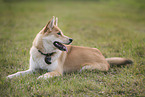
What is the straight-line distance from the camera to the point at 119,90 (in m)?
2.79

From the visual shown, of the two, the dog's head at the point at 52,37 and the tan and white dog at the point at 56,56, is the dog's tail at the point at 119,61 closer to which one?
the tan and white dog at the point at 56,56

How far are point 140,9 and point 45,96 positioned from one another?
20.1 meters

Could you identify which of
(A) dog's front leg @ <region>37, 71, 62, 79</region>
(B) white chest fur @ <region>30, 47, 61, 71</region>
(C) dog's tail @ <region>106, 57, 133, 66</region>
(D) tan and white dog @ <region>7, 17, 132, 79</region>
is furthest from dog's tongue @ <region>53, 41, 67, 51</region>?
(C) dog's tail @ <region>106, 57, 133, 66</region>

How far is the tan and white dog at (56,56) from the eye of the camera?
3531 mm

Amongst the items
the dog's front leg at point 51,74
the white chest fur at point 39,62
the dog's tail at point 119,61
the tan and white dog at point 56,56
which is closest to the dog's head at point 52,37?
the tan and white dog at point 56,56

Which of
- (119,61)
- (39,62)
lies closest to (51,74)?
(39,62)

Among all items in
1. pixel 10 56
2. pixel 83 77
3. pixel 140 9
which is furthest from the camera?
pixel 140 9

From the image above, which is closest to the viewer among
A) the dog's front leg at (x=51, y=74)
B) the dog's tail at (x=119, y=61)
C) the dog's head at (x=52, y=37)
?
the dog's front leg at (x=51, y=74)

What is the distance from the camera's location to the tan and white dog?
3531 mm

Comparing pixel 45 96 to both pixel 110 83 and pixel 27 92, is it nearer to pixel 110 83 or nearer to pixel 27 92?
pixel 27 92

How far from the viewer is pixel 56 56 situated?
3721mm

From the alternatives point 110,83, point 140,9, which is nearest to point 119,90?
point 110,83

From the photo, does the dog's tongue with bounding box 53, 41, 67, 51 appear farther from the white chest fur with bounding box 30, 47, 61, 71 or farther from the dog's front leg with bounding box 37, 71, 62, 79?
the dog's front leg with bounding box 37, 71, 62, 79

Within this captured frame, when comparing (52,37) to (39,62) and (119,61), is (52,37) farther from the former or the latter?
(119,61)
